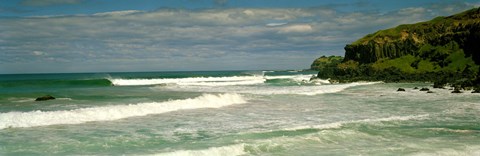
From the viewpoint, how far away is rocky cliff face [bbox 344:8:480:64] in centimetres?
5978

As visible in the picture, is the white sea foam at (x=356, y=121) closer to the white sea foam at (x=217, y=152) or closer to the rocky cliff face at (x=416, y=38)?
the white sea foam at (x=217, y=152)

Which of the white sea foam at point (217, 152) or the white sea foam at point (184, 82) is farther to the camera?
the white sea foam at point (184, 82)

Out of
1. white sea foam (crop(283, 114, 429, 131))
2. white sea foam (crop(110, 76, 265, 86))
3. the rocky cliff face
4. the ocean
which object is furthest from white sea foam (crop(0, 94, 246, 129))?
the rocky cliff face

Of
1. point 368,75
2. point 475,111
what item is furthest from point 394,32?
point 475,111

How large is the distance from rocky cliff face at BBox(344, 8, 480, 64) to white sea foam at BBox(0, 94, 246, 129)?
45296 mm

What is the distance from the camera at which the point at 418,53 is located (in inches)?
2490

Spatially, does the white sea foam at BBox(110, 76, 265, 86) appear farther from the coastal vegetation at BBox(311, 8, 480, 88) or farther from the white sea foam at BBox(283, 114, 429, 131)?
the white sea foam at BBox(283, 114, 429, 131)

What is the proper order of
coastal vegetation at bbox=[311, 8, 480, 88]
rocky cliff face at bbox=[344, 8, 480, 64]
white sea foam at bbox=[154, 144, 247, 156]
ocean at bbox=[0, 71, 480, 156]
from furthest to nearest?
rocky cliff face at bbox=[344, 8, 480, 64], coastal vegetation at bbox=[311, 8, 480, 88], ocean at bbox=[0, 71, 480, 156], white sea foam at bbox=[154, 144, 247, 156]

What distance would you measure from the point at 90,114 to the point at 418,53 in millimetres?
54471

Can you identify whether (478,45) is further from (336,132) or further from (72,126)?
(72,126)

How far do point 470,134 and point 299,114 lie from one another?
8016mm

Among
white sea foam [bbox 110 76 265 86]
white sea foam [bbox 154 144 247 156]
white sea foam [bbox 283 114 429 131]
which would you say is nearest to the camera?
white sea foam [bbox 154 144 247 156]

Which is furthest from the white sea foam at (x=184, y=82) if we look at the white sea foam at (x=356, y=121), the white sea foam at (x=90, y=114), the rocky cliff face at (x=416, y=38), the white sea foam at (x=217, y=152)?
the white sea foam at (x=217, y=152)

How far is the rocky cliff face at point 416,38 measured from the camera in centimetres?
5978
